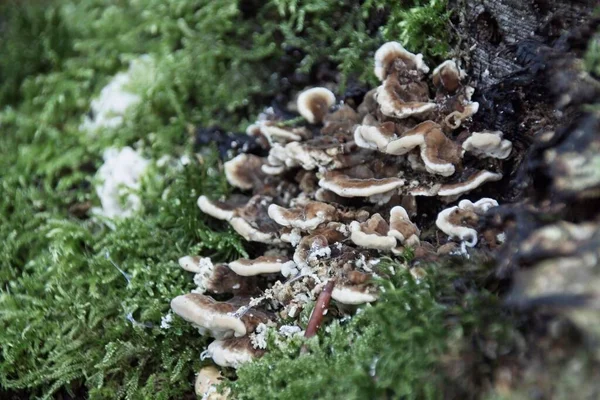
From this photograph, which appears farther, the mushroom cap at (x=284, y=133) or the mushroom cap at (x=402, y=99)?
the mushroom cap at (x=284, y=133)

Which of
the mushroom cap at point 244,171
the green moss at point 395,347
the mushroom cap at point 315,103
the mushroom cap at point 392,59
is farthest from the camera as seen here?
the mushroom cap at point 244,171

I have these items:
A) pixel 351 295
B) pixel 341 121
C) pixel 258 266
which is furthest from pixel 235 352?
pixel 341 121

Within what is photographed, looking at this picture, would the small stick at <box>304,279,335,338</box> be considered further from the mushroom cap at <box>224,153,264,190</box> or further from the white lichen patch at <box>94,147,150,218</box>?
the white lichen patch at <box>94,147,150,218</box>

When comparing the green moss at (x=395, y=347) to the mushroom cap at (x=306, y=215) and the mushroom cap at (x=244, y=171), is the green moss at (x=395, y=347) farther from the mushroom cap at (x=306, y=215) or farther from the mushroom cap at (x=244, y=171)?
the mushroom cap at (x=244, y=171)

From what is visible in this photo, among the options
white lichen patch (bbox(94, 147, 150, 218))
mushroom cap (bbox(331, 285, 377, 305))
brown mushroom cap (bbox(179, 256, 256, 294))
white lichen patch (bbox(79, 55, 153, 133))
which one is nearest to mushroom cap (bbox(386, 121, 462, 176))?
mushroom cap (bbox(331, 285, 377, 305))

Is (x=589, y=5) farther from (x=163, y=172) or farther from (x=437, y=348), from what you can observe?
(x=163, y=172)

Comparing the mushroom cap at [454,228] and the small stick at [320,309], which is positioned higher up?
the mushroom cap at [454,228]

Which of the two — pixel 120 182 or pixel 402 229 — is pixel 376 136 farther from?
pixel 120 182

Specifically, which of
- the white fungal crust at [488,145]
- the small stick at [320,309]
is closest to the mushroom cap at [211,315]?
the small stick at [320,309]
